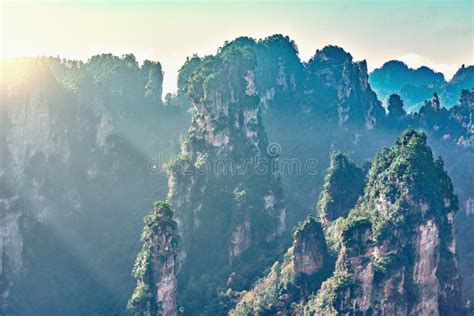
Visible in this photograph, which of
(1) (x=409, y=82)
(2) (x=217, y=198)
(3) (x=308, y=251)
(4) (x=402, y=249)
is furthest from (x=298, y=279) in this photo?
(1) (x=409, y=82)

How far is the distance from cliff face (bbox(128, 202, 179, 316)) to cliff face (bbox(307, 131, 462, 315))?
12673 mm

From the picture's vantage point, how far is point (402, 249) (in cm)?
4544

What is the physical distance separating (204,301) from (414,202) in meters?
20.5

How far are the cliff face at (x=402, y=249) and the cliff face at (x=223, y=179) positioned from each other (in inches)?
534

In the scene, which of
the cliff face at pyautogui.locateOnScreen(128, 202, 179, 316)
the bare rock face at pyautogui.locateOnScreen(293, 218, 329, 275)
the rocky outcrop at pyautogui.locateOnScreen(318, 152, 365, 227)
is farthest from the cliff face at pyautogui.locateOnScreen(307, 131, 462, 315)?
the cliff face at pyautogui.locateOnScreen(128, 202, 179, 316)

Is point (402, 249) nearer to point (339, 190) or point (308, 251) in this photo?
point (308, 251)

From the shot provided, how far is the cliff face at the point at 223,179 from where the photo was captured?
5978 cm

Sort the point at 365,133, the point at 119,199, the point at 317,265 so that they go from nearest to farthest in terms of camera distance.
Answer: the point at 317,265, the point at 119,199, the point at 365,133

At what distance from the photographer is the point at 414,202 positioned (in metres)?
47.2

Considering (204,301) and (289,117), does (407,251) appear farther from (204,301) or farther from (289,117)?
(289,117)

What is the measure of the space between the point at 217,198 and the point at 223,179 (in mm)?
2479

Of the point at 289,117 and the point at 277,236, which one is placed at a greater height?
the point at 289,117

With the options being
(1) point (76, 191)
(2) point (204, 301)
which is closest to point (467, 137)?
(2) point (204, 301)

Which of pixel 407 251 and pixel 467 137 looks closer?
pixel 407 251
